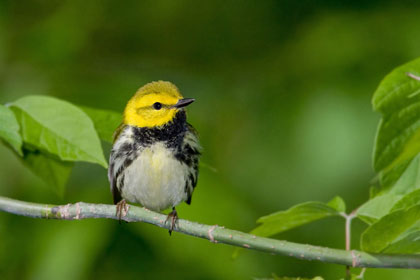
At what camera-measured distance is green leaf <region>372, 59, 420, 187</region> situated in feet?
4.03

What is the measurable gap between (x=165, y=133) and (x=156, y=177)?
0.12 meters

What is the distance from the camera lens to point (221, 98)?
9.87ft

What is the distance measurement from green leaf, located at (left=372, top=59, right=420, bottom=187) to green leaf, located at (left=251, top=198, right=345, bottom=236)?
13cm

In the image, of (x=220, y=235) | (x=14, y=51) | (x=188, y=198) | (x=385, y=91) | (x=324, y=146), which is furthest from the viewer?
(x=14, y=51)

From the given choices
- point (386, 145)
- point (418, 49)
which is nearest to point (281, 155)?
point (418, 49)

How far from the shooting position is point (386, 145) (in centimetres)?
126

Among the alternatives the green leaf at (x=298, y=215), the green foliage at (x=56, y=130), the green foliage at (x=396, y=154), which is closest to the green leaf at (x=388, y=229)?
the green foliage at (x=396, y=154)

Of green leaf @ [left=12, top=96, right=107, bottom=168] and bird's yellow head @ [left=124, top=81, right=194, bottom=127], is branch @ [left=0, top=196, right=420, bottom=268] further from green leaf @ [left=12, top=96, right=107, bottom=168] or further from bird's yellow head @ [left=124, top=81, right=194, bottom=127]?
bird's yellow head @ [left=124, top=81, right=194, bottom=127]

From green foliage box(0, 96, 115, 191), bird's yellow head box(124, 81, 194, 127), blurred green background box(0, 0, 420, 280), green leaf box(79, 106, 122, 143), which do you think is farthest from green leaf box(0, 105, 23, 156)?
blurred green background box(0, 0, 420, 280)

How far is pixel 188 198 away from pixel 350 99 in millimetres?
911

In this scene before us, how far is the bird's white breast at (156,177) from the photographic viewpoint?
175 centimetres

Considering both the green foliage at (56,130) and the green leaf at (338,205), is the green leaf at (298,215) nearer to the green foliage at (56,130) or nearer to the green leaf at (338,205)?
the green leaf at (338,205)

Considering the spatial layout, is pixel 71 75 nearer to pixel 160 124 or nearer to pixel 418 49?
pixel 160 124

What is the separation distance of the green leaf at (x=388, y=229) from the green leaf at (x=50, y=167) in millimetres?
759
